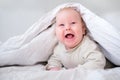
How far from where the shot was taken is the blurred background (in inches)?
47.3

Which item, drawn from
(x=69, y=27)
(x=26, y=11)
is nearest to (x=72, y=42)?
(x=69, y=27)

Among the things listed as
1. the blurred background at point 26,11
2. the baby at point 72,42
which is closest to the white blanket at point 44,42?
the baby at point 72,42

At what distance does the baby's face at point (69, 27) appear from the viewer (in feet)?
3.00

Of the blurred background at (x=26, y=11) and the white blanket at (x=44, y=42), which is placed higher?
the blurred background at (x=26, y=11)

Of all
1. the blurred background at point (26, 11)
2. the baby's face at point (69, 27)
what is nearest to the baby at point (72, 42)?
the baby's face at point (69, 27)

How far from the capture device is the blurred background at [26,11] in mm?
1201

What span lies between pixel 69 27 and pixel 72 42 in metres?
0.06

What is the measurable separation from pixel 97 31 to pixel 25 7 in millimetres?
448

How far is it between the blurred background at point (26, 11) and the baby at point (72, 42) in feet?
0.92

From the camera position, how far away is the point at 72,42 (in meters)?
0.92

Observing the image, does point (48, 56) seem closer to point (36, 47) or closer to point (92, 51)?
point (36, 47)

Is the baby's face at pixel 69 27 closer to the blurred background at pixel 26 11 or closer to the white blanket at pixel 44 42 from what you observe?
the white blanket at pixel 44 42

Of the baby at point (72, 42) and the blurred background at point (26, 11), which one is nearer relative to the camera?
the baby at point (72, 42)

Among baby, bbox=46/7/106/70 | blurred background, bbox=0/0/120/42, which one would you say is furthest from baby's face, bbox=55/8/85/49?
blurred background, bbox=0/0/120/42
